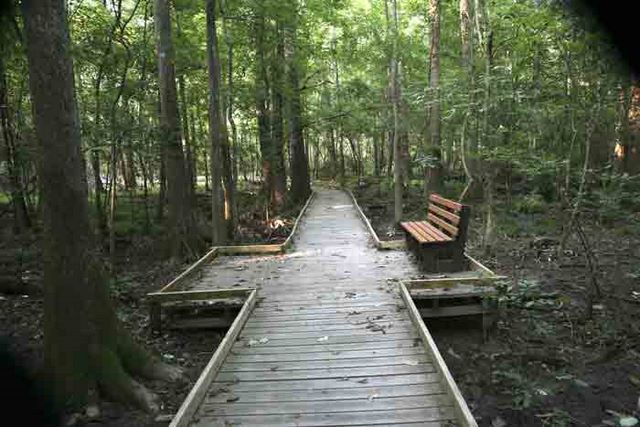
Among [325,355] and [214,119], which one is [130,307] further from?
[325,355]

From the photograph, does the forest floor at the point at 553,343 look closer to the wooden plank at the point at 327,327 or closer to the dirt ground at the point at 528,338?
the dirt ground at the point at 528,338

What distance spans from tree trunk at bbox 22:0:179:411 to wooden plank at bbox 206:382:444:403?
862mm

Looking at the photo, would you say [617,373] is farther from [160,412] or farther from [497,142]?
[497,142]

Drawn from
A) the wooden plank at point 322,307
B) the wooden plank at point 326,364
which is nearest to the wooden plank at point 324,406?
the wooden plank at point 326,364

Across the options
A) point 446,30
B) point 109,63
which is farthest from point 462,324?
point 446,30

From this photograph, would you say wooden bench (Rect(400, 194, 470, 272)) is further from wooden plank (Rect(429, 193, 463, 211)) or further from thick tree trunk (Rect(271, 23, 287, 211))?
thick tree trunk (Rect(271, 23, 287, 211))

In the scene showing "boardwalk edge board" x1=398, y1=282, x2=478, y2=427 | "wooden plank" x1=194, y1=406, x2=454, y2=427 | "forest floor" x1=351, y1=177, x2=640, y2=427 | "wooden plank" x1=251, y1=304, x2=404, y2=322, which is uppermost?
"boardwalk edge board" x1=398, y1=282, x2=478, y2=427

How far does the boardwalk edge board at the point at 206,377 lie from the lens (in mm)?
3670

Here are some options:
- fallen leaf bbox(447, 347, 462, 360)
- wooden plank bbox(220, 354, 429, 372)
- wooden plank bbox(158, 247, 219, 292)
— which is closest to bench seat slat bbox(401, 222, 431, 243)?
fallen leaf bbox(447, 347, 462, 360)

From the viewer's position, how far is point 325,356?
491cm

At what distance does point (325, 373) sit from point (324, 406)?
61 cm

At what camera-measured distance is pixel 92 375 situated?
172 inches

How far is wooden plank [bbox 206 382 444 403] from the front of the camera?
406 centimetres

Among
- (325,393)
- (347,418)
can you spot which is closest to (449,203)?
(325,393)
